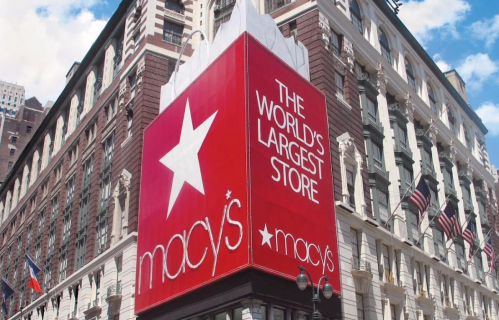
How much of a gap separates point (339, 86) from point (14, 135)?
95.2 m

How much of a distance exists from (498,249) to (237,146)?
4782cm

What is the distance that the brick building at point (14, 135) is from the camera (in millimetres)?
109438

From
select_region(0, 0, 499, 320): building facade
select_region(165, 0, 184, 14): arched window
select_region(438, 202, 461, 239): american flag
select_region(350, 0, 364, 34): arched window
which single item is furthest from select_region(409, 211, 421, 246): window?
select_region(165, 0, 184, 14): arched window

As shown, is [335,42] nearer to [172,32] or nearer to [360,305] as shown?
[172,32]

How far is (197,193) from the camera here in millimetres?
32094

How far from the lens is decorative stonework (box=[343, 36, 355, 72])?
42.4 meters

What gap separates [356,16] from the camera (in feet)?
156

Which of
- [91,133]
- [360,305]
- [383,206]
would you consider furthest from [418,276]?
[91,133]

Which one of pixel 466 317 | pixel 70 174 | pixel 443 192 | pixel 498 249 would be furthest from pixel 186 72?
pixel 498 249

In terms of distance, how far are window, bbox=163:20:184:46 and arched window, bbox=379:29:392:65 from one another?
18.3 meters

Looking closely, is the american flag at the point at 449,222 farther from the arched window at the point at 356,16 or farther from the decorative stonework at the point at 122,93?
the decorative stonework at the point at 122,93

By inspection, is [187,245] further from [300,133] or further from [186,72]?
[186,72]

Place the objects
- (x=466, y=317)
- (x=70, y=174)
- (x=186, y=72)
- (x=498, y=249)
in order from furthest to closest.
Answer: (x=498, y=249)
(x=70, y=174)
(x=466, y=317)
(x=186, y=72)

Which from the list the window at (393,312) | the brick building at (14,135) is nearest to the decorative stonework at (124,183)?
the window at (393,312)
